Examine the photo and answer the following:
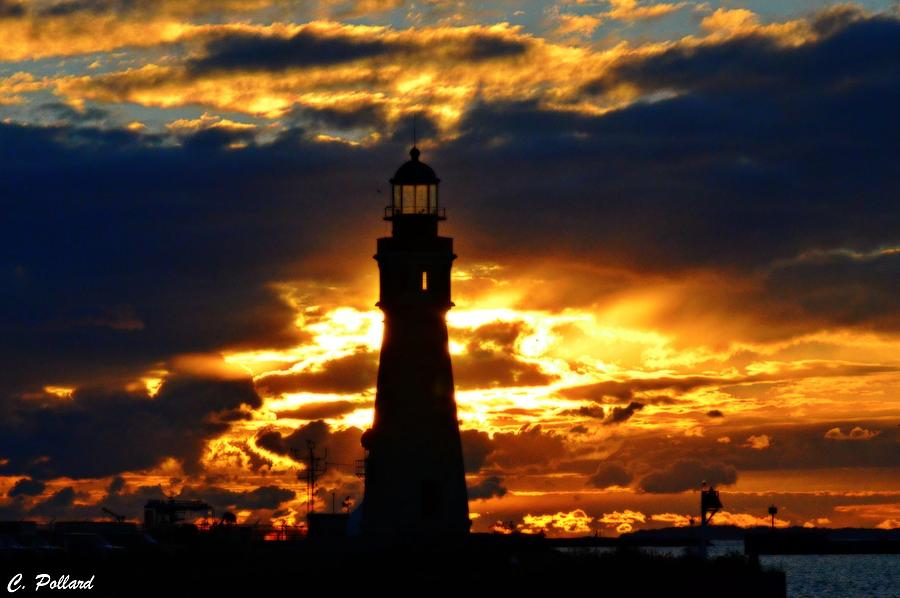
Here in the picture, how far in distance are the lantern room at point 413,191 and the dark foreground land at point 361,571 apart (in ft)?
49.8

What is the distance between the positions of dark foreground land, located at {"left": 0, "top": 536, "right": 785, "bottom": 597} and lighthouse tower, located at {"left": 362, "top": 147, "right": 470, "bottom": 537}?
62.3 inches

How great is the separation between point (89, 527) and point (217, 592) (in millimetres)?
30245

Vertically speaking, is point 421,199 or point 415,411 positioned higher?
point 421,199

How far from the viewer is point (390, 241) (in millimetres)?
76125

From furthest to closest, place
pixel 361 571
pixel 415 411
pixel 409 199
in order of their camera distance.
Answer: pixel 409 199 < pixel 415 411 < pixel 361 571

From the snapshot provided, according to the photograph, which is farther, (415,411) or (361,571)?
(415,411)

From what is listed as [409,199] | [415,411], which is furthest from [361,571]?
[409,199]

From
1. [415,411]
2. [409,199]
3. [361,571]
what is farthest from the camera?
[409,199]

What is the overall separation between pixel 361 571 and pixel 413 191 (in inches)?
694

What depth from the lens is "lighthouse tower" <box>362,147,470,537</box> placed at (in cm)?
7512

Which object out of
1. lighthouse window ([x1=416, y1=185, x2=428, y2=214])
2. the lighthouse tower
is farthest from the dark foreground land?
lighthouse window ([x1=416, y1=185, x2=428, y2=214])

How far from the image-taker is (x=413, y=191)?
77.5 meters

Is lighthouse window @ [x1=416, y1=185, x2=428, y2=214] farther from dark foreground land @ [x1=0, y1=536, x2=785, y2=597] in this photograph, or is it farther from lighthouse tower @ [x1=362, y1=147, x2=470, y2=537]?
dark foreground land @ [x1=0, y1=536, x2=785, y2=597]

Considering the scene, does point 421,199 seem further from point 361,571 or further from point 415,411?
point 361,571
